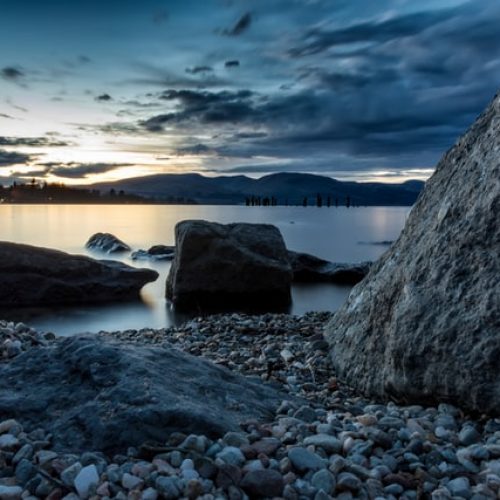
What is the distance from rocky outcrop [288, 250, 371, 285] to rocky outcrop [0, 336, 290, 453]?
47.1 feet

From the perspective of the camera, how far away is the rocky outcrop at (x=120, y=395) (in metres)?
3.57

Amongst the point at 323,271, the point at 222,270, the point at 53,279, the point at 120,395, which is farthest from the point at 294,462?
the point at 323,271

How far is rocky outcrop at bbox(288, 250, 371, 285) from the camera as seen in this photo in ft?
62.3

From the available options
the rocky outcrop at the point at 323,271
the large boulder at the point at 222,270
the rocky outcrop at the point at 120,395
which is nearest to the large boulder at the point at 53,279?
the large boulder at the point at 222,270

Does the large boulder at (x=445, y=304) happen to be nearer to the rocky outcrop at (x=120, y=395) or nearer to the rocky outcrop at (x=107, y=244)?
the rocky outcrop at (x=120, y=395)

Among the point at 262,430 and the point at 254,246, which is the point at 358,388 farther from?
the point at 254,246

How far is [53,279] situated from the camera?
14352 mm

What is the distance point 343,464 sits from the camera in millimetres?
3273

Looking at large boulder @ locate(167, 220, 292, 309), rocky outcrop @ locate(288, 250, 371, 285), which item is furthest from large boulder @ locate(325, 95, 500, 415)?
rocky outcrop @ locate(288, 250, 371, 285)

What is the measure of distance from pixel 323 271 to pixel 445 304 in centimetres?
1467

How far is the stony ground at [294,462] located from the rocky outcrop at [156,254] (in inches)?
826

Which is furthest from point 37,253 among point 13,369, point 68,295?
point 13,369

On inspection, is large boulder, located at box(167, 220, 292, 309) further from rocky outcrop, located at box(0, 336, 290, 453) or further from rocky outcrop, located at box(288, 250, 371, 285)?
rocky outcrop, located at box(0, 336, 290, 453)

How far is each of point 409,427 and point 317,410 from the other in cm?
74
